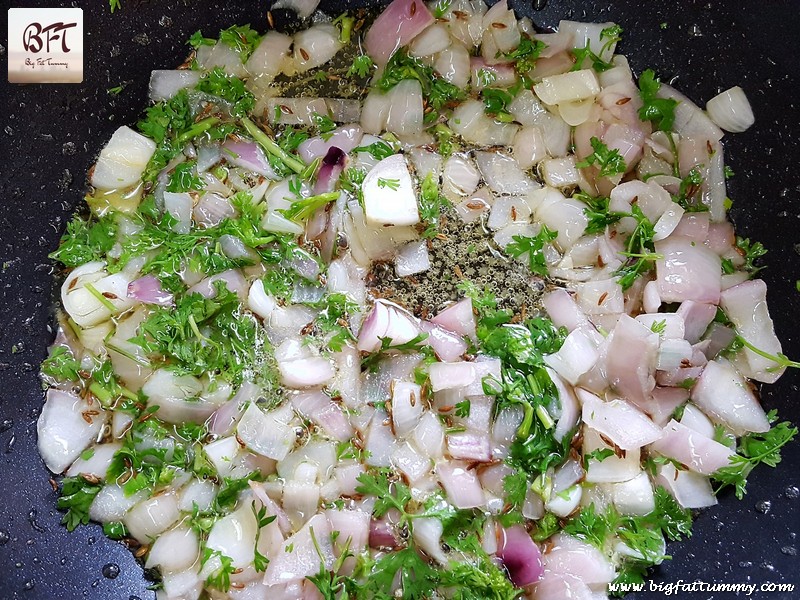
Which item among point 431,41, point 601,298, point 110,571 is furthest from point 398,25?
point 110,571

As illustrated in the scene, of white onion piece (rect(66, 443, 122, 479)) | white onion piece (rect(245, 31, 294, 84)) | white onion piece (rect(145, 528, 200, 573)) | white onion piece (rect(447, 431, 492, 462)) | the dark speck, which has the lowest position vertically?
the dark speck

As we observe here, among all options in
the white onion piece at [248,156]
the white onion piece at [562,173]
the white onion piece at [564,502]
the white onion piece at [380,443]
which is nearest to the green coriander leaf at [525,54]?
the white onion piece at [562,173]

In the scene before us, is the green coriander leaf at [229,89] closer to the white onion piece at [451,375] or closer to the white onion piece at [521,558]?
the white onion piece at [451,375]

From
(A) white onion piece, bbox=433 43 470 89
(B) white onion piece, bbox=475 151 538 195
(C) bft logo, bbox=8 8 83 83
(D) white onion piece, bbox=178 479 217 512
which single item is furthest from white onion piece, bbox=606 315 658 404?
(C) bft logo, bbox=8 8 83 83

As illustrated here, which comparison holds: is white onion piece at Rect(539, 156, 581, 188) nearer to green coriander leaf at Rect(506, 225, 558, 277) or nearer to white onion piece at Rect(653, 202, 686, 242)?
green coriander leaf at Rect(506, 225, 558, 277)

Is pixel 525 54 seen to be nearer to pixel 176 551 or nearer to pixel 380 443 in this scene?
pixel 380 443

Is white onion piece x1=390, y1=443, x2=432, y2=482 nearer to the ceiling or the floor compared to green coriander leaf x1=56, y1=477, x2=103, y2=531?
nearer to the ceiling

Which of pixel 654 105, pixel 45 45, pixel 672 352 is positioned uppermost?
pixel 654 105
